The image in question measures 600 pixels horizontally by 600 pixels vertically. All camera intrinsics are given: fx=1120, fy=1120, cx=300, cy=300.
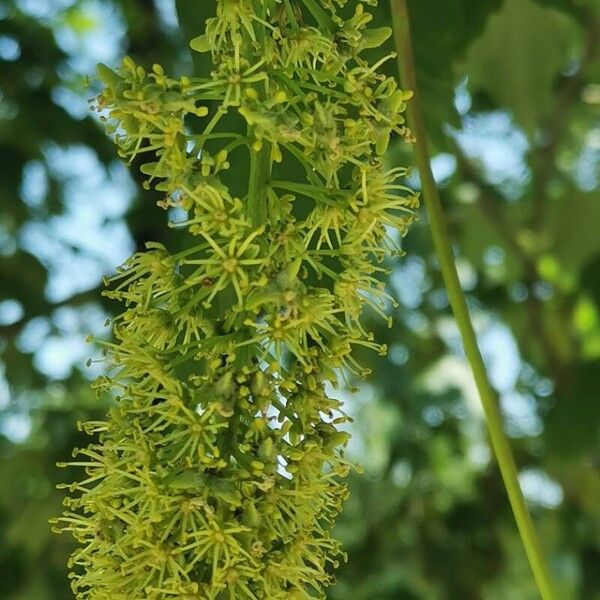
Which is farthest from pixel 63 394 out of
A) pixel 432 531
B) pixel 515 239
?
pixel 515 239

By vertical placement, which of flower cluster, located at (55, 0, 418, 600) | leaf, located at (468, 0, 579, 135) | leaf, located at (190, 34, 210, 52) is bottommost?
flower cluster, located at (55, 0, 418, 600)

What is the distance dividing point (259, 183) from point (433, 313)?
6.24 ft

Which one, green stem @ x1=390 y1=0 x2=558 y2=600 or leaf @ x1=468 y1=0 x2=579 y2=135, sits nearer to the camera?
green stem @ x1=390 y1=0 x2=558 y2=600

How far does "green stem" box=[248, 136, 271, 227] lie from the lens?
0.61 m

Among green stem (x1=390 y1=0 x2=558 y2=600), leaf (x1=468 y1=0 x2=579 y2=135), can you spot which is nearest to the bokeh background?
leaf (x1=468 y1=0 x2=579 y2=135)

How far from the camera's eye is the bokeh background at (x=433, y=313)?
159 centimetres

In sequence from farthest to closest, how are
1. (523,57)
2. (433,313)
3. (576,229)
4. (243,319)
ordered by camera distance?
1. (433,313)
2. (576,229)
3. (523,57)
4. (243,319)

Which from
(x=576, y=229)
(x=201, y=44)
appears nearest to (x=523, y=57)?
(x=576, y=229)

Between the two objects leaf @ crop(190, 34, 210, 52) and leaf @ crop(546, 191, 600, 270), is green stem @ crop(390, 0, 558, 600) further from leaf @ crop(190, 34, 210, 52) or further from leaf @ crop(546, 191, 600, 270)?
leaf @ crop(546, 191, 600, 270)

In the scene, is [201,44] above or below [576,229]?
below

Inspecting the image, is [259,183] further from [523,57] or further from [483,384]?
Answer: [523,57]

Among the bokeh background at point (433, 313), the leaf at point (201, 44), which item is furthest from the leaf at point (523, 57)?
the leaf at point (201, 44)

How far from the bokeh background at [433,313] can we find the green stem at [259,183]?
719mm

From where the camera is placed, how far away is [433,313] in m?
2.48
